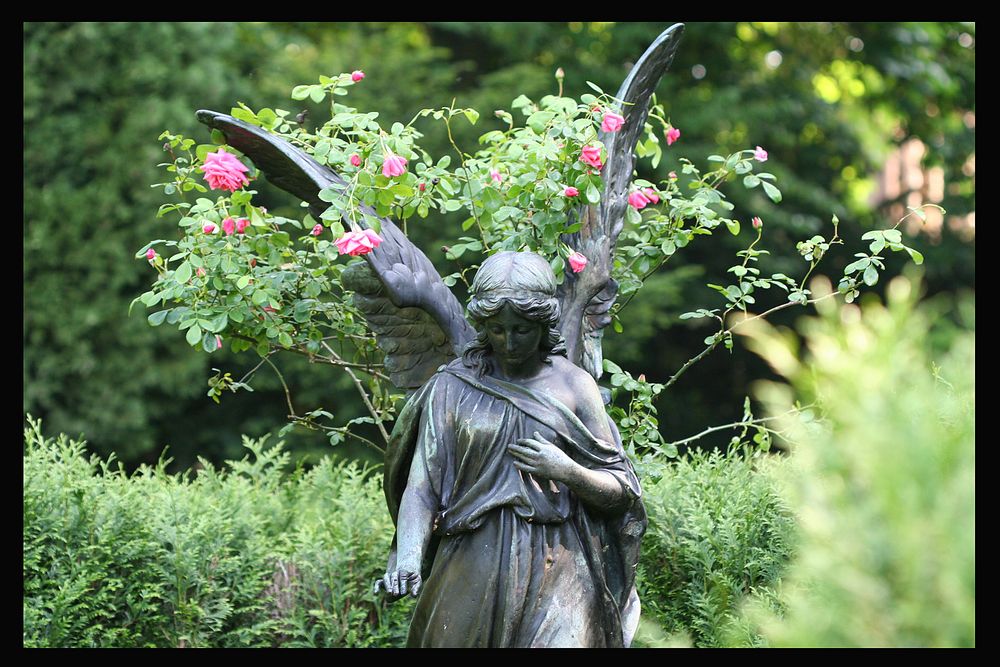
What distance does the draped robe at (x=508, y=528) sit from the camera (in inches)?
140

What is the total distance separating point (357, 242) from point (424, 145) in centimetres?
747

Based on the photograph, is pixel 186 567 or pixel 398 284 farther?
pixel 186 567

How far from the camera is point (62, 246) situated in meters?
10.2

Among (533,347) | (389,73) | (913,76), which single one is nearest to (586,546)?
(533,347)

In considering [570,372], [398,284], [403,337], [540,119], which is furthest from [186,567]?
[540,119]

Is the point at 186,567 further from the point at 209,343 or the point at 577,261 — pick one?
the point at 577,261

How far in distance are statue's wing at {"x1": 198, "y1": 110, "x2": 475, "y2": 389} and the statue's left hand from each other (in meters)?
0.67

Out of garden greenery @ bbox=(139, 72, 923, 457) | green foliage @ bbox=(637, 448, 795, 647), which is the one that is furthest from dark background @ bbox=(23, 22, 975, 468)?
green foliage @ bbox=(637, 448, 795, 647)

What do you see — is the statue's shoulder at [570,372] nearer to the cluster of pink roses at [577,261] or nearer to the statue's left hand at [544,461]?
the statue's left hand at [544,461]

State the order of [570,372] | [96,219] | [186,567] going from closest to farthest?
[570,372], [186,567], [96,219]

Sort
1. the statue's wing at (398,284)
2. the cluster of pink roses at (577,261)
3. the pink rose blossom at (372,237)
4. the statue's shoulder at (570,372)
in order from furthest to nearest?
the cluster of pink roses at (577,261)
the statue's wing at (398,284)
the pink rose blossom at (372,237)
the statue's shoulder at (570,372)

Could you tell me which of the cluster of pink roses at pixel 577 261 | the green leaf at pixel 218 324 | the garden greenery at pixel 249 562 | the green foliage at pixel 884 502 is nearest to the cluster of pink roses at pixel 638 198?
the cluster of pink roses at pixel 577 261

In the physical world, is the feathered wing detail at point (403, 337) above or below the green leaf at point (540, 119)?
below

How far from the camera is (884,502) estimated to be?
6.63 ft
